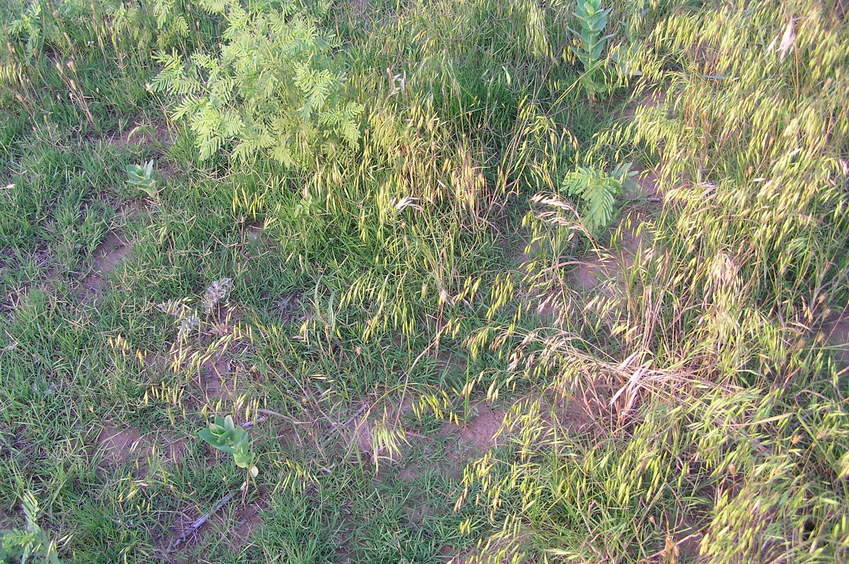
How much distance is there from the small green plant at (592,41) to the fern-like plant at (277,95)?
109 cm

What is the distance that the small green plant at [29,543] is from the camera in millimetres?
2234

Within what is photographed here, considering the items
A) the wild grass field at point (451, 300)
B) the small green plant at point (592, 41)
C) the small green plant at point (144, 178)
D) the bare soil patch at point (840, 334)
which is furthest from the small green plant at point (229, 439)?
the small green plant at point (592, 41)

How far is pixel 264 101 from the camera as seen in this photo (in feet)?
10.0

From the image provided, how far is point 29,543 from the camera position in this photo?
2227mm

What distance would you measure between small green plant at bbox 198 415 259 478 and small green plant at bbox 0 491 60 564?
55cm

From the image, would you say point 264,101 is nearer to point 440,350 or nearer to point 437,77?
point 437,77

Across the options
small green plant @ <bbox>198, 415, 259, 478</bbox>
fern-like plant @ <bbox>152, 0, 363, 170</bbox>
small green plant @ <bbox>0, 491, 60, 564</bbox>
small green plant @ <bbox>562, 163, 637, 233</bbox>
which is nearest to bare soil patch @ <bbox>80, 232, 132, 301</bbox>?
fern-like plant @ <bbox>152, 0, 363, 170</bbox>

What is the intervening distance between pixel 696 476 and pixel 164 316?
6.87ft

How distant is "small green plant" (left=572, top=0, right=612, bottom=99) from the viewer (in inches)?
128

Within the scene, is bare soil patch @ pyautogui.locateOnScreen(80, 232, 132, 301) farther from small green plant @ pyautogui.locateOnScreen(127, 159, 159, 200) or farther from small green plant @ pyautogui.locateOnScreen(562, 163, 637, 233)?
small green plant @ pyautogui.locateOnScreen(562, 163, 637, 233)

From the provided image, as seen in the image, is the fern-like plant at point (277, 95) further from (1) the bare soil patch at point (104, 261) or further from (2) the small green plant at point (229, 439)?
(2) the small green plant at point (229, 439)

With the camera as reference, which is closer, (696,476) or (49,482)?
(696,476)

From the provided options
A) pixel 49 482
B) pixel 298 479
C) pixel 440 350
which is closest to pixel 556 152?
pixel 440 350

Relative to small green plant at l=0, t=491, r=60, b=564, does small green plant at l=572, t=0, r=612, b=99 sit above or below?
above
